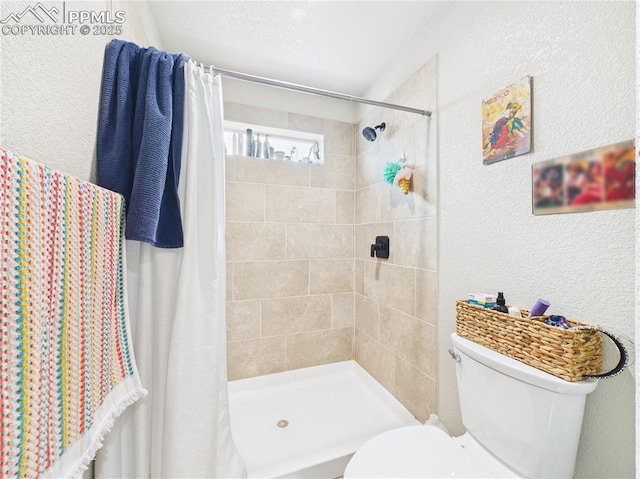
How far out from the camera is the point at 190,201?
3.38 feet

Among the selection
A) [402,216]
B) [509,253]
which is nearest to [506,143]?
[509,253]

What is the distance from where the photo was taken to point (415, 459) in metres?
0.89

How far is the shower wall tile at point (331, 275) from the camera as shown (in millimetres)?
2072

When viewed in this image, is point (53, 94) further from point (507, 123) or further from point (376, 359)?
point (376, 359)

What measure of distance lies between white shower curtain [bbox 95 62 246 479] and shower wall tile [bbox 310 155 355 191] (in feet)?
3.51

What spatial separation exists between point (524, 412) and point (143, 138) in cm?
147

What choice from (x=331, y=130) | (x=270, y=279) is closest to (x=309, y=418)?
(x=270, y=279)

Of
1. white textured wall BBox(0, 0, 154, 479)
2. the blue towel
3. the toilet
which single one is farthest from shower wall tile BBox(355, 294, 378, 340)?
white textured wall BBox(0, 0, 154, 479)

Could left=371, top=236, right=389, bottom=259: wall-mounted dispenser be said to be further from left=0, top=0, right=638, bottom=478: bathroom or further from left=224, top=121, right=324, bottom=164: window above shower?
left=224, top=121, right=324, bottom=164: window above shower

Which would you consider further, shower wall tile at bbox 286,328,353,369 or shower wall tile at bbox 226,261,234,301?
shower wall tile at bbox 286,328,353,369

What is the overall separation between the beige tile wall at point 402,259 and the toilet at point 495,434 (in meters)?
0.43

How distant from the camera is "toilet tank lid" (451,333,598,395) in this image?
0.70m

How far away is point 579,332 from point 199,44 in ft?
7.17

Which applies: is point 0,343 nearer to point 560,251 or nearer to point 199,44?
point 560,251
